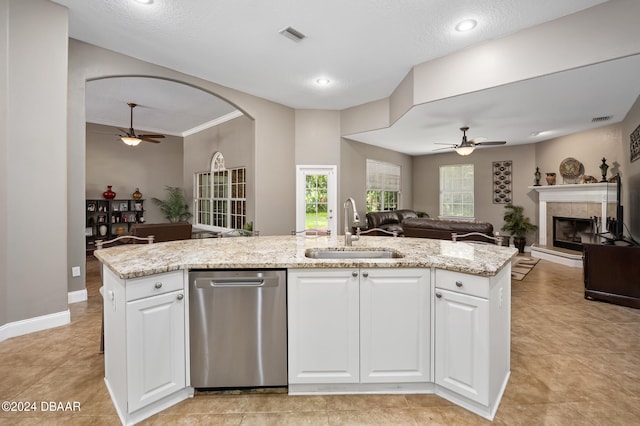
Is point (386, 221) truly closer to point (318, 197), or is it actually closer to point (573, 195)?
point (318, 197)

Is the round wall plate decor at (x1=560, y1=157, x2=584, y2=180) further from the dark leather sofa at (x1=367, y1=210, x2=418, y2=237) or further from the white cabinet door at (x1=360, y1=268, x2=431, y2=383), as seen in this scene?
the white cabinet door at (x1=360, y1=268, x2=431, y2=383)

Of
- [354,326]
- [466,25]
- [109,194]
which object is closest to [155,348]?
[354,326]

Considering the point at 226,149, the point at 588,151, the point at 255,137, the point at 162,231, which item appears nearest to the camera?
the point at 162,231

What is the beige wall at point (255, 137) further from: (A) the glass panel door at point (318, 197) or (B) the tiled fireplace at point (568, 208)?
(B) the tiled fireplace at point (568, 208)

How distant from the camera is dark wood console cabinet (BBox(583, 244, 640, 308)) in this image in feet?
11.8

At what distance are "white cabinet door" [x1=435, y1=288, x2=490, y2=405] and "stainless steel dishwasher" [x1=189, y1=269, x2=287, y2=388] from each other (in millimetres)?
979

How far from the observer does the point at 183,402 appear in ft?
6.13

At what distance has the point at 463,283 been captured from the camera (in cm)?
175

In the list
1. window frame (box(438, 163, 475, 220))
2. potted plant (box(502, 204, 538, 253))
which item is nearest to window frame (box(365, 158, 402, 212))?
window frame (box(438, 163, 475, 220))

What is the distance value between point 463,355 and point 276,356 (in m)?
1.15

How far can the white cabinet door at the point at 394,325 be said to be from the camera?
1.88 m

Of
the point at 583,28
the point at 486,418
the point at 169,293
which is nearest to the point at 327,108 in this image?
the point at 583,28

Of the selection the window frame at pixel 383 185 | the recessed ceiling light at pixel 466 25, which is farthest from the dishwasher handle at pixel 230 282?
the window frame at pixel 383 185

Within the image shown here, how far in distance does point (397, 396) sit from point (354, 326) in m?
0.54
